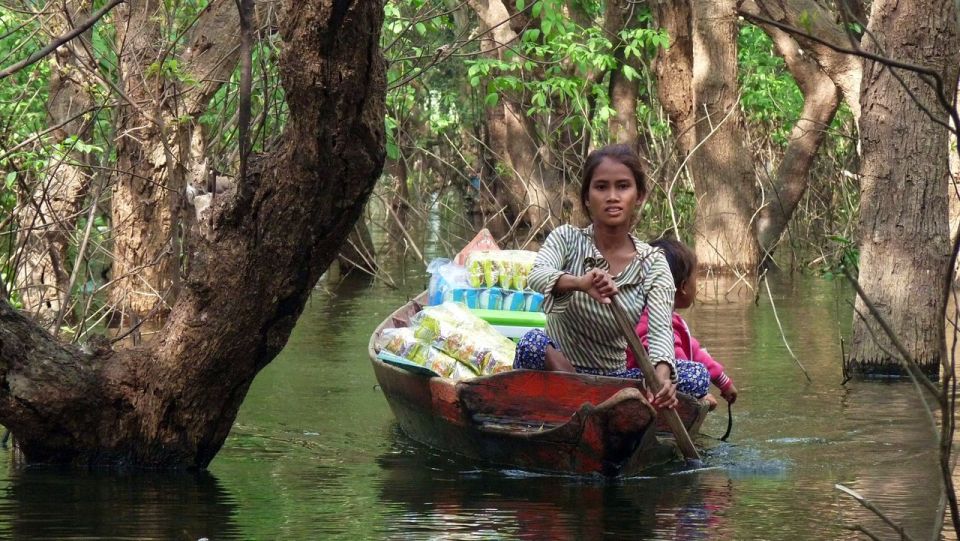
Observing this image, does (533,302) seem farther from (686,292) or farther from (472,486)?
(472,486)

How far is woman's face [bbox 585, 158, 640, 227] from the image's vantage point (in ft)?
19.8

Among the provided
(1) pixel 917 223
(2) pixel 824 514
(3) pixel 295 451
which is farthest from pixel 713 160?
(2) pixel 824 514

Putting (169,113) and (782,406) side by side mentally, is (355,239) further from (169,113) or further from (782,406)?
(782,406)

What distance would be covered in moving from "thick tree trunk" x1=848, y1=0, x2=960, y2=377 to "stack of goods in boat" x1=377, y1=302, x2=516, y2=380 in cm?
286

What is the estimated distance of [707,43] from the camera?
14289 mm

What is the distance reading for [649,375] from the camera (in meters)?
5.52

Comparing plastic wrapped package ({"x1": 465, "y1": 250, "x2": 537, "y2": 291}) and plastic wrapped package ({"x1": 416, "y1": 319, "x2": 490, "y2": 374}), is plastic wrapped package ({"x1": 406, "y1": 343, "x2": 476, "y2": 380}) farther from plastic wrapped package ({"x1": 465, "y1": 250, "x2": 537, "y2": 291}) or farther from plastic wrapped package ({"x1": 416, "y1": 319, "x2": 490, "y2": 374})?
plastic wrapped package ({"x1": 465, "y1": 250, "x2": 537, "y2": 291})

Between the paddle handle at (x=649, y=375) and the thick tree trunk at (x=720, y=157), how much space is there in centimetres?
818

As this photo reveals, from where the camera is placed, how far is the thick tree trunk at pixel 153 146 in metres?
9.41

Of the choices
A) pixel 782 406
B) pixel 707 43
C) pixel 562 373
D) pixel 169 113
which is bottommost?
pixel 782 406

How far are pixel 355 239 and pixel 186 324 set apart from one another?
11548mm

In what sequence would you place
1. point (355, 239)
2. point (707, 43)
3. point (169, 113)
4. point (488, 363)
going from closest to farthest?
1. point (488, 363)
2. point (169, 113)
3. point (707, 43)
4. point (355, 239)

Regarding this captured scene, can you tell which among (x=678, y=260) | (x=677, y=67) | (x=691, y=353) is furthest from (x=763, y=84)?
(x=678, y=260)

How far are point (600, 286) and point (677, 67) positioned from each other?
10279 millimetres
